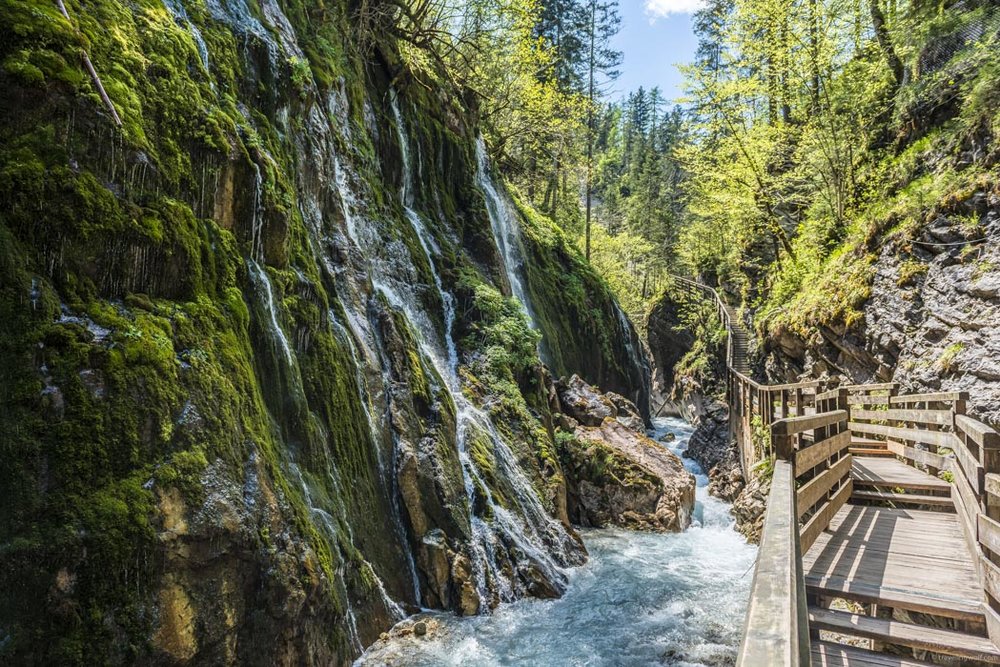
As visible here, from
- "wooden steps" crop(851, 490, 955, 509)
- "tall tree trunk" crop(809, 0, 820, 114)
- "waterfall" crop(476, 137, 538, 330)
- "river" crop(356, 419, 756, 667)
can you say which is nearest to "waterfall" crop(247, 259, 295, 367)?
"river" crop(356, 419, 756, 667)

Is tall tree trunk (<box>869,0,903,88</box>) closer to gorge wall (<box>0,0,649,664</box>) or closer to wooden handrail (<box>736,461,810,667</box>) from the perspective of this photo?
gorge wall (<box>0,0,649,664</box>)

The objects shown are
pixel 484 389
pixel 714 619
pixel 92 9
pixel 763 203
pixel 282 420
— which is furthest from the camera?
pixel 763 203

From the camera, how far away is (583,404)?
16266 mm

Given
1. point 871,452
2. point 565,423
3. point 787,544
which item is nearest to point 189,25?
point 787,544

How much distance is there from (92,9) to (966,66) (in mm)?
18226

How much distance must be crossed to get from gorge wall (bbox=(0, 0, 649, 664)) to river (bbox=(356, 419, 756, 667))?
0.49 m

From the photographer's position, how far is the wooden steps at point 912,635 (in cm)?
328

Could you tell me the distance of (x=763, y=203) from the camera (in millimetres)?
22219

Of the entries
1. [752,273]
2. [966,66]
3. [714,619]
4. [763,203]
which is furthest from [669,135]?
[714,619]

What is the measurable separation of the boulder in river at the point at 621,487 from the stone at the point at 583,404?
3.97 ft

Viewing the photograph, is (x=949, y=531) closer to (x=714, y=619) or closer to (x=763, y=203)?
(x=714, y=619)

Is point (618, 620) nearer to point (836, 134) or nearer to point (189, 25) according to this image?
point (189, 25)

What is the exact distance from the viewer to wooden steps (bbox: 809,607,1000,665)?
10.8 feet

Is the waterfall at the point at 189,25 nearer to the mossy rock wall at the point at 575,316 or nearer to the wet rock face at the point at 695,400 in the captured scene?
the mossy rock wall at the point at 575,316
